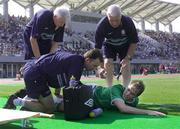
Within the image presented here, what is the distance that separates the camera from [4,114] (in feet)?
17.4

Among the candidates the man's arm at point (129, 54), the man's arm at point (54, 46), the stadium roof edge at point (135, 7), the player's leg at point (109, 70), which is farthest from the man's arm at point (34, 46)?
the stadium roof edge at point (135, 7)

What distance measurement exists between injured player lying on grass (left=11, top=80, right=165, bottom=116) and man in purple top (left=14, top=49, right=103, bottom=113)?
Result: 0.15m

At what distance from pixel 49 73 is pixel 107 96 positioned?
3.72 ft

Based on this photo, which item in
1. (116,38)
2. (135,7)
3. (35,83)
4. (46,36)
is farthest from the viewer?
(135,7)

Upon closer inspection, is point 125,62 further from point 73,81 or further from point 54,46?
point 73,81

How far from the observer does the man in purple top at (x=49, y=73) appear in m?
5.98

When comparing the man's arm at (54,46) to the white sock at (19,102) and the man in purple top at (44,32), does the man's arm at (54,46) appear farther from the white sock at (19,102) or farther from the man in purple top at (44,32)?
the white sock at (19,102)

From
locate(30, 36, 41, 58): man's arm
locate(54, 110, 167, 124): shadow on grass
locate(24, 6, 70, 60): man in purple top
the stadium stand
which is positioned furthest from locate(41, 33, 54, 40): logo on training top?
the stadium stand

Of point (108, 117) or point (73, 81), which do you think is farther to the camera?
point (108, 117)

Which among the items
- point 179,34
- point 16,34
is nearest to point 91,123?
point 16,34

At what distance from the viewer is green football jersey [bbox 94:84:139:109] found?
21.8ft

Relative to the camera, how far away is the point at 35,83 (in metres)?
6.46

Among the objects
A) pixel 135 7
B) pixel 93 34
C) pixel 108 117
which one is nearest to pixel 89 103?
pixel 108 117

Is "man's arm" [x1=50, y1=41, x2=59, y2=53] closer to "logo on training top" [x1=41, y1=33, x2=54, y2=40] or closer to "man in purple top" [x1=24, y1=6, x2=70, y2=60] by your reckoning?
"man in purple top" [x1=24, y1=6, x2=70, y2=60]
